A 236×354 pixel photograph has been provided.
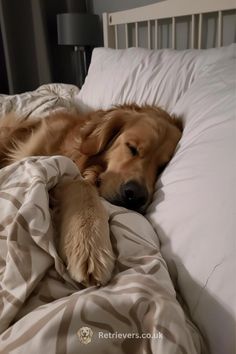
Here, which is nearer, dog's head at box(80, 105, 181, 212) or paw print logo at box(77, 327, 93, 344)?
paw print logo at box(77, 327, 93, 344)

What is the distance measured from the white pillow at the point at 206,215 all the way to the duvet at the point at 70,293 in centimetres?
3

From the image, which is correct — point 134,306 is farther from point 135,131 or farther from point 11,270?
point 135,131

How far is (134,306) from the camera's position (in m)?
0.53

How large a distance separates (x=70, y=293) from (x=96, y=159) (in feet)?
2.28

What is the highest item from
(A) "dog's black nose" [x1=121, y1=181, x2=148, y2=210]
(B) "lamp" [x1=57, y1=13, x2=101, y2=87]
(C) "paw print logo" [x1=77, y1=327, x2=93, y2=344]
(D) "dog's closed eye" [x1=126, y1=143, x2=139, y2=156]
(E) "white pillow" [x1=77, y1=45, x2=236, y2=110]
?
(B) "lamp" [x1=57, y1=13, x2=101, y2=87]

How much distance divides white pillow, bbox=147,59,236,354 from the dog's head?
9 centimetres

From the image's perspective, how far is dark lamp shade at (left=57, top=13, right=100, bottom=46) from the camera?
2.75 m

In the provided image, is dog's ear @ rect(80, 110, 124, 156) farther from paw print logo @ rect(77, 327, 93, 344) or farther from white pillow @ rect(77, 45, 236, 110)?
paw print logo @ rect(77, 327, 93, 344)

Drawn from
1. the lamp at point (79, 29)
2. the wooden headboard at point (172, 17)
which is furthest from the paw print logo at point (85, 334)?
the lamp at point (79, 29)

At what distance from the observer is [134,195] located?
989 mm

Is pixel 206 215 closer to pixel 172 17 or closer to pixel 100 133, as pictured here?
pixel 100 133

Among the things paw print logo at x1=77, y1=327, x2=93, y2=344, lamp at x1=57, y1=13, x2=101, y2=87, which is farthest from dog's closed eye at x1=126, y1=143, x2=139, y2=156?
lamp at x1=57, y1=13, x2=101, y2=87

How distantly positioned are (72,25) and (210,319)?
2.64m

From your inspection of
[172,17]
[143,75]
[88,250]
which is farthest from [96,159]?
[172,17]
